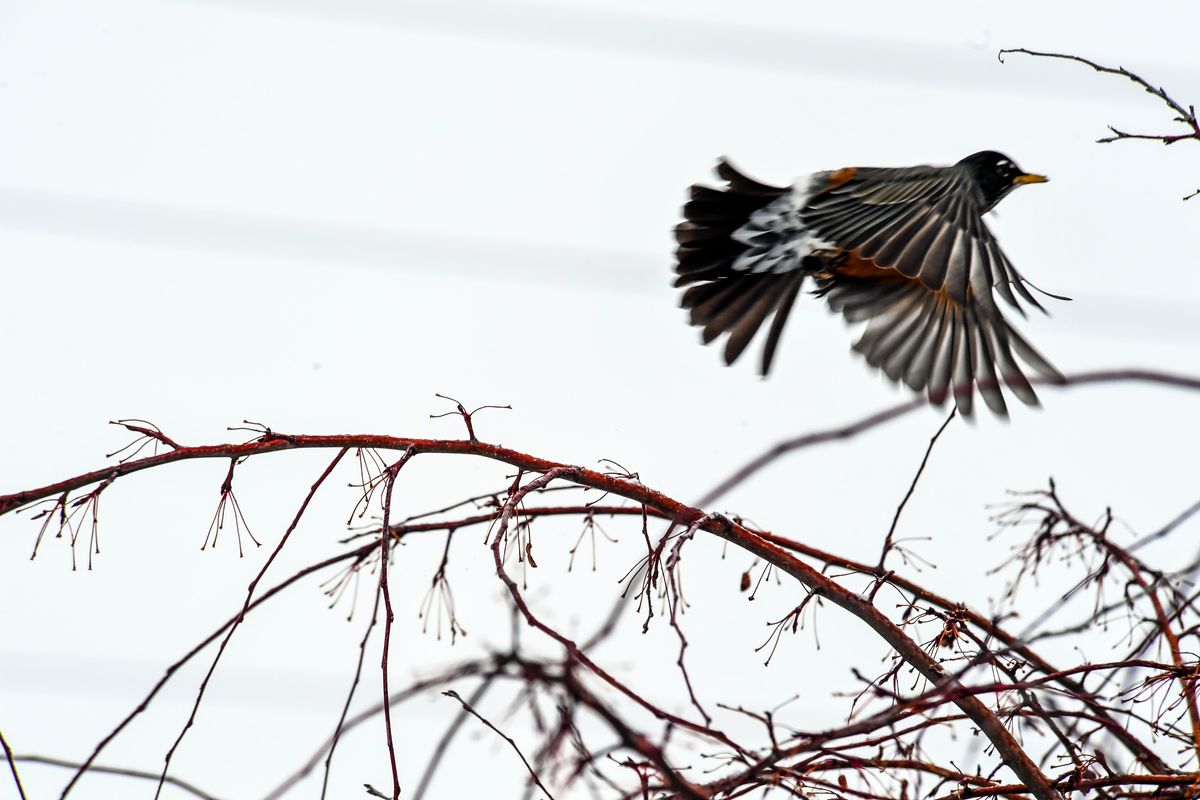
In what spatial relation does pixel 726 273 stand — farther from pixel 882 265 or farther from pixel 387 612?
pixel 387 612

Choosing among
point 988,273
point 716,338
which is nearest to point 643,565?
point 988,273

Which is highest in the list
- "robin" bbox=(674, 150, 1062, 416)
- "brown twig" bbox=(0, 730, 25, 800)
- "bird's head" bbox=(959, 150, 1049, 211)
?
"bird's head" bbox=(959, 150, 1049, 211)

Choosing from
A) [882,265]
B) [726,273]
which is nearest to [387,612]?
[882,265]

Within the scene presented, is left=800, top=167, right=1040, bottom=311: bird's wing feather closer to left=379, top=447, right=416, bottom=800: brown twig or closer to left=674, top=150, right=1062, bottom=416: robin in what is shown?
left=674, top=150, right=1062, bottom=416: robin

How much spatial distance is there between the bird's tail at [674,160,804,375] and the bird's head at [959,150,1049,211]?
36cm

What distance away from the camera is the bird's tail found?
2123 mm

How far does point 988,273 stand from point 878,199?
1.14 feet

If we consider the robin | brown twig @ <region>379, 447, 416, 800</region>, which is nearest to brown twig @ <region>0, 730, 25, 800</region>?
brown twig @ <region>379, 447, 416, 800</region>

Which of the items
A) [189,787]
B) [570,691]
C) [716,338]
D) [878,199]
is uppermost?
[878,199]

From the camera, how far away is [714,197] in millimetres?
2182

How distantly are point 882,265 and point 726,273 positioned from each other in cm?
60

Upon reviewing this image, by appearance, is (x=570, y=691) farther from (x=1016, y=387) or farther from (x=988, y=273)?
(x=988, y=273)

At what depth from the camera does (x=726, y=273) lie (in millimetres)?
2150

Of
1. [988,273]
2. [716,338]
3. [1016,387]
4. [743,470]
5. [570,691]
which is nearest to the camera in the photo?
[570,691]
